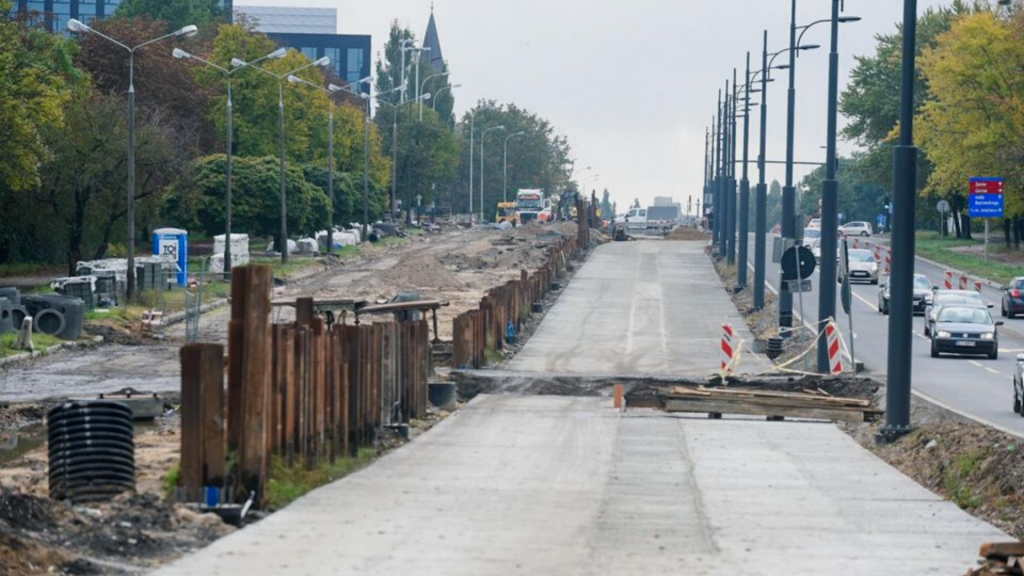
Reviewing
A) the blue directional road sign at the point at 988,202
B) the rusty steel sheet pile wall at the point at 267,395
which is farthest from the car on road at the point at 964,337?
the blue directional road sign at the point at 988,202

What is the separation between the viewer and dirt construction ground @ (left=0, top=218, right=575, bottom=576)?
12781mm

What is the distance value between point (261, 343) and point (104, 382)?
20.1 metres

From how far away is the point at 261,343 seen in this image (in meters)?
16.2

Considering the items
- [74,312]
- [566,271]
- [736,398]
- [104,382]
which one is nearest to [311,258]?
[566,271]

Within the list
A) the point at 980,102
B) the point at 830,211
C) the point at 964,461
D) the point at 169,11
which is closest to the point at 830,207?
the point at 830,211

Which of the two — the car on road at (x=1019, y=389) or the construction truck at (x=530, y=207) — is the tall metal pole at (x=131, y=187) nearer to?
the car on road at (x=1019, y=389)

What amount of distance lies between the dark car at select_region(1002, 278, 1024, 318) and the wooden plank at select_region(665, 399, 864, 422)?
35.8 meters

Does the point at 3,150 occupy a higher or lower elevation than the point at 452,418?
higher

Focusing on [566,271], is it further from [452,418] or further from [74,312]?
[452,418]

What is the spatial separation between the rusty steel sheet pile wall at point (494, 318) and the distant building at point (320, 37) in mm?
124519

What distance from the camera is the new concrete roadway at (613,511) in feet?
43.0

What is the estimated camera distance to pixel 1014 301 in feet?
211

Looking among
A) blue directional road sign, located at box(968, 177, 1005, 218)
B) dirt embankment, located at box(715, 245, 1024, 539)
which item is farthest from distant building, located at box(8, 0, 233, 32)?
dirt embankment, located at box(715, 245, 1024, 539)

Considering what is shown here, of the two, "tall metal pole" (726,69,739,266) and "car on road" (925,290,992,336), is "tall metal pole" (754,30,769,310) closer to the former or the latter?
"car on road" (925,290,992,336)
